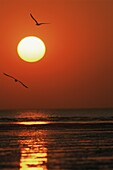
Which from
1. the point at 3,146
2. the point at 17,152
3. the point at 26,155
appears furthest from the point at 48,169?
the point at 3,146

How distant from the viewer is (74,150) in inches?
363

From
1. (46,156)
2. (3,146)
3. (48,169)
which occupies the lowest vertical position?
(48,169)

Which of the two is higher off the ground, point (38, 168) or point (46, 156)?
point (46, 156)

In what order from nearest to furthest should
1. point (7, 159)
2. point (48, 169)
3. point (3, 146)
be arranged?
point (48, 169), point (7, 159), point (3, 146)

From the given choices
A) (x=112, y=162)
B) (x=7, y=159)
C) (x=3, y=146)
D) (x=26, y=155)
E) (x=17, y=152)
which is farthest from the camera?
(x=3, y=146)

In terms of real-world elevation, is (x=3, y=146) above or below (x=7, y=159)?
above

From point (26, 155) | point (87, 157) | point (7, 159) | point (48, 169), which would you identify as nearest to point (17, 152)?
point (26, 155)

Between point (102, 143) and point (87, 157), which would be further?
point (102, 143)

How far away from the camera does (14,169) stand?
A: 6.62 metres

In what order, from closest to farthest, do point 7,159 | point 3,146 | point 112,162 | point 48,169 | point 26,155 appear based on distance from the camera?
1. point 48,169
2. point 112,162
3. point 7,159
4. point 26,155
5. point 3,146

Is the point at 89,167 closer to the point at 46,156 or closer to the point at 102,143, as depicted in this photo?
the point at 46,156

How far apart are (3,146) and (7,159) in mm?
2622

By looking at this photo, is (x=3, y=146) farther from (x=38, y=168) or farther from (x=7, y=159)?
(x=38, y=168)

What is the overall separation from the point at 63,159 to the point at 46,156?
0.61m
